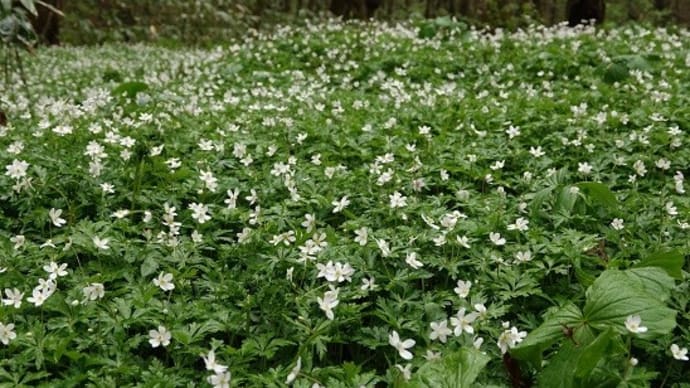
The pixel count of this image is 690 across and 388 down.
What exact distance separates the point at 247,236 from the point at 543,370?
1.51 meters

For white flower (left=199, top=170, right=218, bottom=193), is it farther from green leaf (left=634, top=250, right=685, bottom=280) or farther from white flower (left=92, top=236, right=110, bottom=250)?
green leaf (left=634, top=250, right=685, bottom=280)

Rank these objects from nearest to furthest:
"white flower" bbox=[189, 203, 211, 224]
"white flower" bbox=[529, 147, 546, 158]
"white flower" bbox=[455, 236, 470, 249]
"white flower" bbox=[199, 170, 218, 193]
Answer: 1. "white flower" bbox=[455, 236, 470, 249]
2. "white flower" bbox=[189, 203, 211, 224]
3. "white flower" bbox=[199, 170, 218, 193]
4. "white flower" bbox=[529, 147, 546, 158]

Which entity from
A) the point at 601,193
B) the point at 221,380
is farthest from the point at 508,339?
the point at 601,193

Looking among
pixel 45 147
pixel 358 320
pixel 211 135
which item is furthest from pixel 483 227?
pixel 45 147

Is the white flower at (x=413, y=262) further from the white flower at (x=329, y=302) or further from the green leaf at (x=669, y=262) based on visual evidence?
the green leaf at (x=669, y=262)

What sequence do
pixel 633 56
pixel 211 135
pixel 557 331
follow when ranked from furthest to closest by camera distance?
pixel 633 56 < pixel 211 135 < pixel 557 331

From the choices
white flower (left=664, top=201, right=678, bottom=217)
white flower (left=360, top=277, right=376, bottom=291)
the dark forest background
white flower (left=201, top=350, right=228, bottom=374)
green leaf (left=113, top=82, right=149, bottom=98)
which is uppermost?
white flower (left=664, top=201, right=678, bottom=217)

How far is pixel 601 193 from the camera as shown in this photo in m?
3.64

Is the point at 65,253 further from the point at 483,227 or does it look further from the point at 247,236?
the point at 483,227

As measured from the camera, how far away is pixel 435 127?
18.6 ft

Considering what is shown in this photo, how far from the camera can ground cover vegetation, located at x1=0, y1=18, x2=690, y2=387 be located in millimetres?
2533

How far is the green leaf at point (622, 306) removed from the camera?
240 cm

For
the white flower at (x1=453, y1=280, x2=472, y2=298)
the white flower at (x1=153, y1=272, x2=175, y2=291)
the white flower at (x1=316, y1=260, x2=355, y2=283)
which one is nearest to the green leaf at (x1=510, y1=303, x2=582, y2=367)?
the white flower at (x1=453, y1=280, x2=472, y2=298)

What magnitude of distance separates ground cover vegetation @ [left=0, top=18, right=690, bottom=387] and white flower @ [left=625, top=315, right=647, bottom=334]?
0.5 inches
